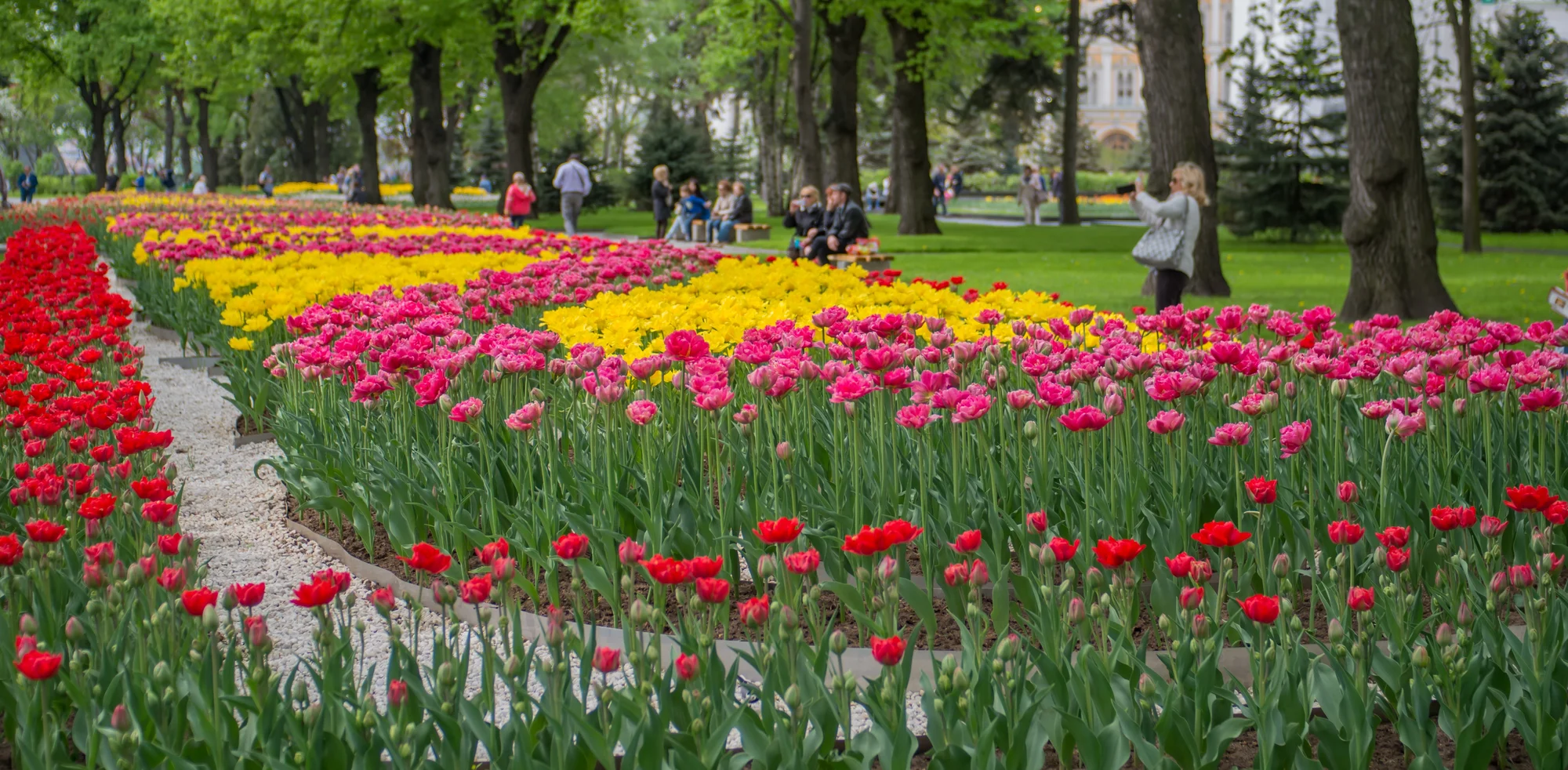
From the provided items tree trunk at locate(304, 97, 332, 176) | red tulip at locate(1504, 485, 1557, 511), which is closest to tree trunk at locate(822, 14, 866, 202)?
→ red tulip at locate(1504, 485, 1557, 511)

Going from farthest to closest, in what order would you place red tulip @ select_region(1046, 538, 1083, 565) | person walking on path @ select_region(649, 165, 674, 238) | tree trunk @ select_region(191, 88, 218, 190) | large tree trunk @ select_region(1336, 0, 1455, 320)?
1. tree trunk @ select_region(191, 88, 218, 190)
2. person walking on path @ select_region(649, 165, 674, 238)
3. large tree trunk @ select_region(1336, 0, 1455, 320)
4. red tulip @ select_region(1046, 538, 1083, 565)

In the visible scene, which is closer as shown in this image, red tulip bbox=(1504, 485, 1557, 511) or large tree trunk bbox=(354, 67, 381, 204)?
red tulip bbox=(1504, 485, 1557, 511)

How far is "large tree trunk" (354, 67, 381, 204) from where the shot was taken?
37.3 meters

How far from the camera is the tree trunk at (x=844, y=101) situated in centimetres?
2531

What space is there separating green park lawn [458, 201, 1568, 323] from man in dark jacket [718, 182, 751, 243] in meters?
0.49

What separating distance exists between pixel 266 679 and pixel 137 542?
4.85 ft

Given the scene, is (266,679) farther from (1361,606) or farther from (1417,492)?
(1417,492)

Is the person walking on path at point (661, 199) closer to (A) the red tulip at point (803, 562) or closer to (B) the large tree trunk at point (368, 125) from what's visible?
(B) the large tree trunk at point (368, 125)

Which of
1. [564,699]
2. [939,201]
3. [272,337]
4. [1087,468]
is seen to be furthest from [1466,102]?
[939,201]

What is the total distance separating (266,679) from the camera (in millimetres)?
2711

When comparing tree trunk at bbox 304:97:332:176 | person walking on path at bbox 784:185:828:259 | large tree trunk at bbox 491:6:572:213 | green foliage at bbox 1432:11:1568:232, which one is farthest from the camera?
tree trunk at bbox 304:97:332:176

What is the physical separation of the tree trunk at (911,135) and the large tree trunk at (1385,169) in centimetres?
1529

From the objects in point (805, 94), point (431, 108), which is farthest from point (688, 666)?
point (431, 108)

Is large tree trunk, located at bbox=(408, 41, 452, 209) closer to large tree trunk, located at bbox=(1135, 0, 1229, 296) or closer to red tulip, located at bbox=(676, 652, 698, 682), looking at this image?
large tree trunk, located at bbox=(1135, 0, 1229, 296)
